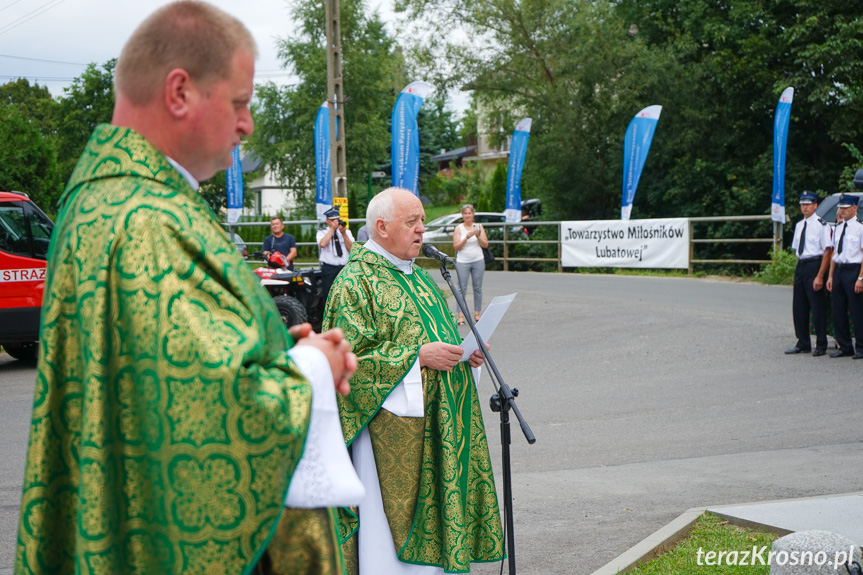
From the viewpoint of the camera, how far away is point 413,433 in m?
3.79

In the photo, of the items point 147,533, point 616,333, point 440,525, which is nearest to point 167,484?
point 147,533

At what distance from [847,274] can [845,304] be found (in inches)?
15.6

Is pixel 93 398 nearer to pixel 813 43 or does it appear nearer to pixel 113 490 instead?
pixel 113 490

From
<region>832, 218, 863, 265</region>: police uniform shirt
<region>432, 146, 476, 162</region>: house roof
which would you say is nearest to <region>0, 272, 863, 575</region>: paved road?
<region>832, 218, 863, 265</region>: police uniform shirt

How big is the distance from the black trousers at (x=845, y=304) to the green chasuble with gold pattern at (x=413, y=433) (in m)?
8.54

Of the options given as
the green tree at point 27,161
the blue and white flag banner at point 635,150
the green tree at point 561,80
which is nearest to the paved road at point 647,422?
the blue and white flag banner at point 635,150

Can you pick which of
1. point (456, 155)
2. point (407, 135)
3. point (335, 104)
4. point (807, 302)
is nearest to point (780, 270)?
point (807, 302)

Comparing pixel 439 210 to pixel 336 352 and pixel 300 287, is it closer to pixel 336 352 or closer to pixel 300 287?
pixel 300 287

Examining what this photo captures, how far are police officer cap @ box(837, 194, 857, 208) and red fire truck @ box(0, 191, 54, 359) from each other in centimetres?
985

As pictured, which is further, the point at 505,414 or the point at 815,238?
the point at 815,238

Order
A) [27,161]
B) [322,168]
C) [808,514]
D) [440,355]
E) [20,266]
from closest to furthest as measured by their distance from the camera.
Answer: [440,355]
[808,514]
[20,266]
[322,168]
[27,161]

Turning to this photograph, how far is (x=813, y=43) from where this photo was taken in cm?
2322

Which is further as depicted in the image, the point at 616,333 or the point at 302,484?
the point at 616,333

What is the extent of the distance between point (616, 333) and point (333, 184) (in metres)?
6.06
